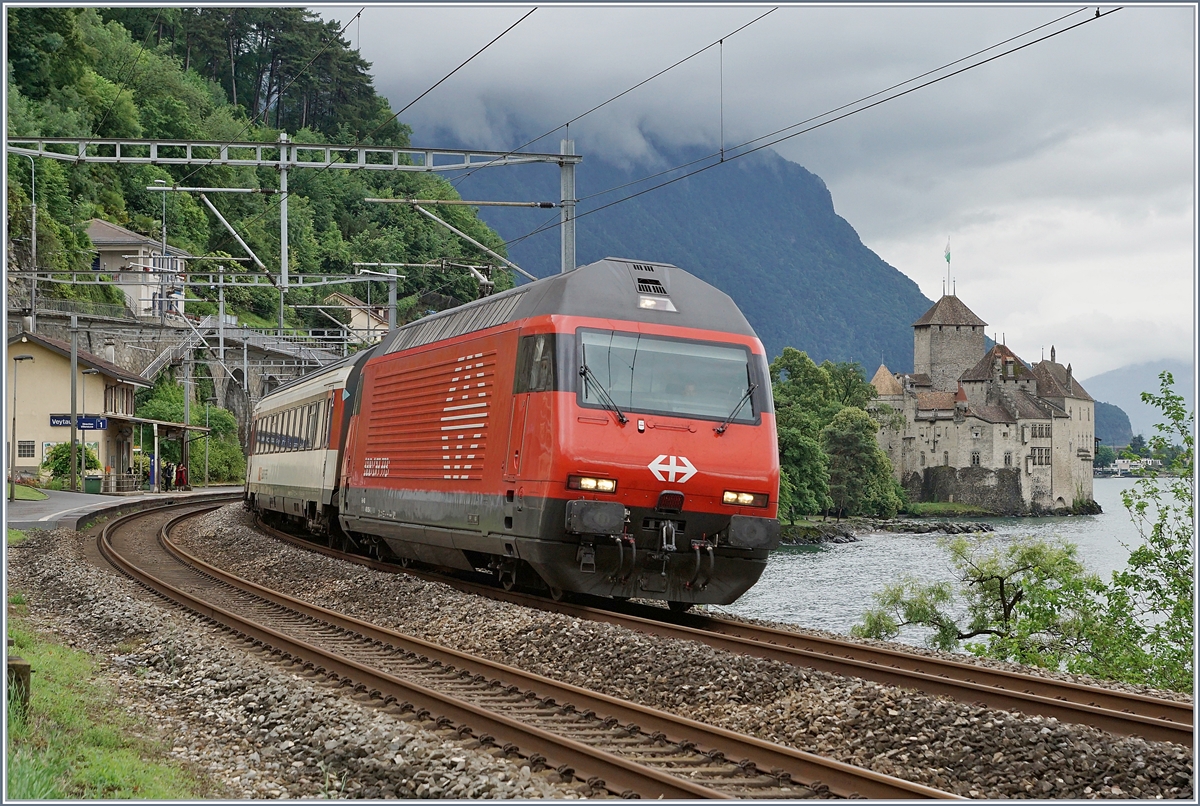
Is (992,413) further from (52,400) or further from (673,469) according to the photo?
(673,469)

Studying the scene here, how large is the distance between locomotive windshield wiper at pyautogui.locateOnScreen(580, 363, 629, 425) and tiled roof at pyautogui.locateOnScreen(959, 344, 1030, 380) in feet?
A: 458

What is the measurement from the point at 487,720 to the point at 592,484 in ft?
15.0

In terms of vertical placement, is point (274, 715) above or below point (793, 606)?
above

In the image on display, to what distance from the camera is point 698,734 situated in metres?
8.04

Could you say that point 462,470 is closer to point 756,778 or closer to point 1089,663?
point 756,778

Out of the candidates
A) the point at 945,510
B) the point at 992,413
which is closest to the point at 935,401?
the point at 992,413

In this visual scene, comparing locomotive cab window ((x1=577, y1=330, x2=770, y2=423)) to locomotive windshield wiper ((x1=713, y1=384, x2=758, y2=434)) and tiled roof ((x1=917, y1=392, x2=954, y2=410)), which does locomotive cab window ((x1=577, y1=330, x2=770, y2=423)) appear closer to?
locomotive windshield wiper ((x1=713, y1=384, x2=758, y2=434))

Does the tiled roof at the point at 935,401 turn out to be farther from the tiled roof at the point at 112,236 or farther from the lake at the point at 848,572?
the tiled roof at the point at 112,236

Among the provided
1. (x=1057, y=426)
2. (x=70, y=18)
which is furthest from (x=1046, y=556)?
(x=1057, y=426)

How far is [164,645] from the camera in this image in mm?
12539

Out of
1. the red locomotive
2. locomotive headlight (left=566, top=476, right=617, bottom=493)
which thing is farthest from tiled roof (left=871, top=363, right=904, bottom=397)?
locomotive headlight (left=566, top=476, right=617, bottom=493)

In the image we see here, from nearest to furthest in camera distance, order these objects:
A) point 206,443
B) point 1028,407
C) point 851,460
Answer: point 206,443, point 851,460, point 1028,407

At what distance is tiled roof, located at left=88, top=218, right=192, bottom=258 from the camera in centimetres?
6694

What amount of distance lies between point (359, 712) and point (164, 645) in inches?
182
